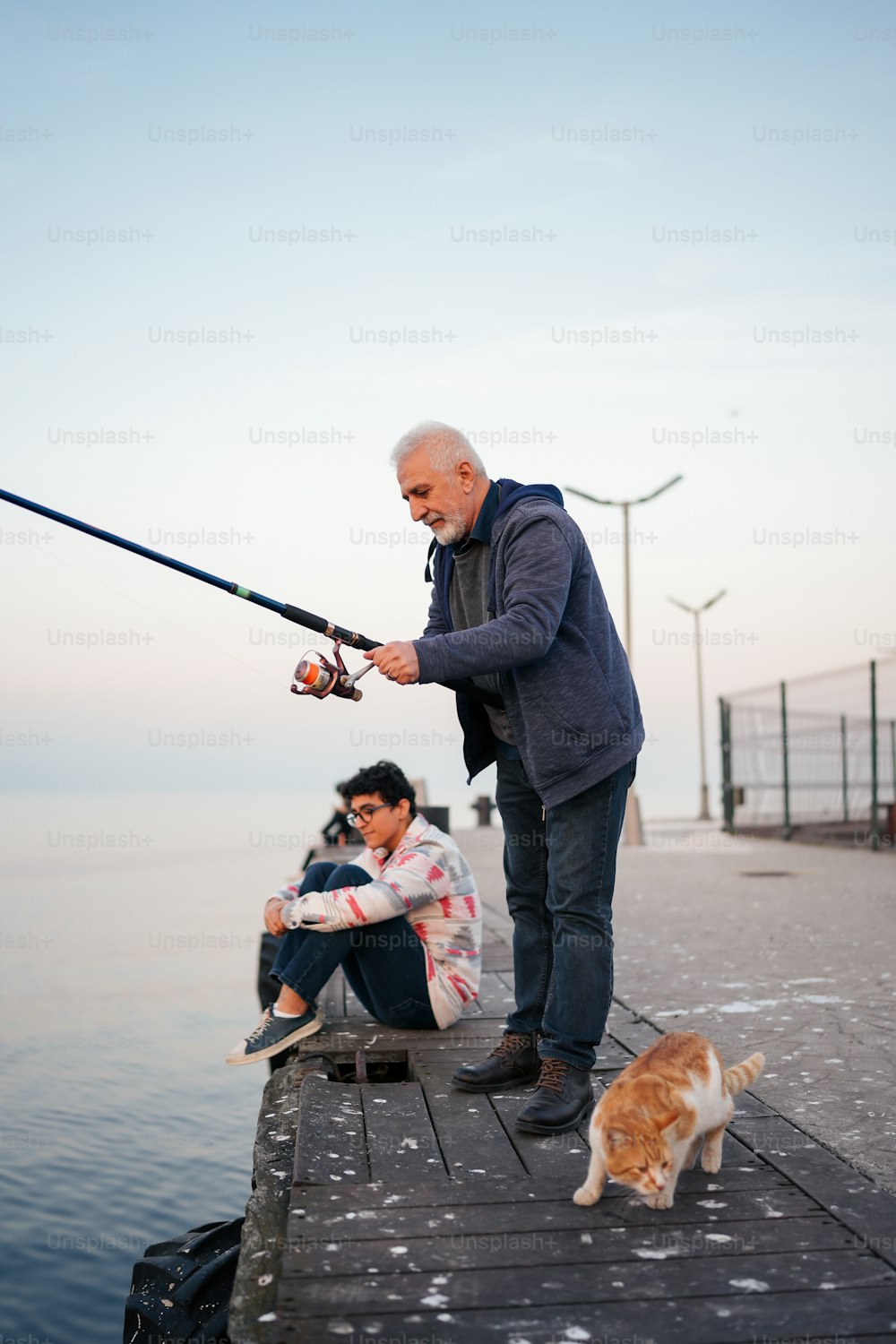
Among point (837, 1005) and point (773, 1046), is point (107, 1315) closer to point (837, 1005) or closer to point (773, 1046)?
point (773, 1046)

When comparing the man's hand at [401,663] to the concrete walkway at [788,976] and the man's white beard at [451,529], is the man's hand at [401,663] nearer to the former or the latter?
the man's white beard at [451,529]

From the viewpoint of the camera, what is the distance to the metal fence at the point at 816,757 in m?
15.8

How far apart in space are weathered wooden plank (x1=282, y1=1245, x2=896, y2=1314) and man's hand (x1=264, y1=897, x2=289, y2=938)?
1.90 metres

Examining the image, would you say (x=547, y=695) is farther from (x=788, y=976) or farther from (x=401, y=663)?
(x=788, y=976)

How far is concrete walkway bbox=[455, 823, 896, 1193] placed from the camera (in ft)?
12.6

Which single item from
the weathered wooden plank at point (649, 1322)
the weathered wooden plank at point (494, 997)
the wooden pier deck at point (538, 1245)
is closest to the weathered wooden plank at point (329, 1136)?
the wooden pier deck at point (538, 1245)

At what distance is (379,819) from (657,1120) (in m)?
1.97

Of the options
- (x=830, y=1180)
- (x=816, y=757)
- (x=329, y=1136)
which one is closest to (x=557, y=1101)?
(x=329, y=1136)

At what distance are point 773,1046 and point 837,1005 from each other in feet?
3.26

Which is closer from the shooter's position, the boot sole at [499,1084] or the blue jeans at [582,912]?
the blue jeans at [582,912]

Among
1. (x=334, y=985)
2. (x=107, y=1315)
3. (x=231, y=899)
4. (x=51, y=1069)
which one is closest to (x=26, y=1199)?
(x=107, y=1315)

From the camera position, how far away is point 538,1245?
245 cm

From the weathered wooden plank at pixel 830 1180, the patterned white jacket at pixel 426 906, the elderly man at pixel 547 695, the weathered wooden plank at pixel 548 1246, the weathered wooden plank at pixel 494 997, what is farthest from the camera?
the weathered wooden plank at pixel 494 997

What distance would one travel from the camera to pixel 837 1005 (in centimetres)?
545
